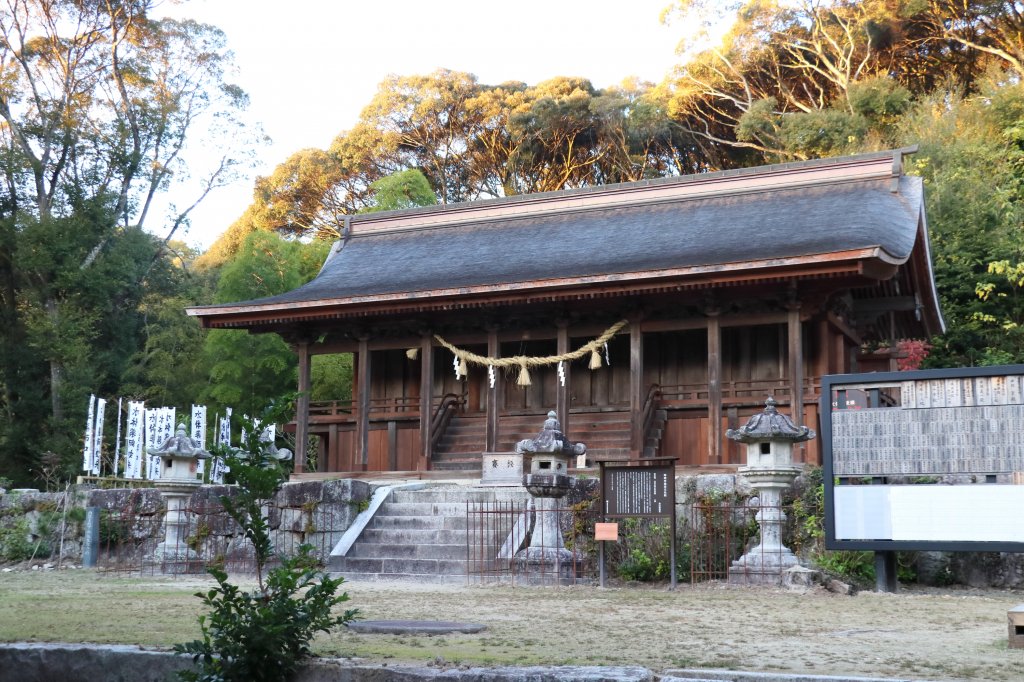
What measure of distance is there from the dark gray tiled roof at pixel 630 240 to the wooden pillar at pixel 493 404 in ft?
4.01

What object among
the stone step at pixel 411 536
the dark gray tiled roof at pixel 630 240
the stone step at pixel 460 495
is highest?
the dark gray tiled roof at pixel 630 240

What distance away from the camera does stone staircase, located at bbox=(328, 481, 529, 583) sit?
47.9ft

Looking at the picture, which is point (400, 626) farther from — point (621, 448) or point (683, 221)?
point (683, 221)

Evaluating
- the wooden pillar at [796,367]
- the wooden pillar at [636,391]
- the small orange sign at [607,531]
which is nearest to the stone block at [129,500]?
the wooden pillar at [636,391]

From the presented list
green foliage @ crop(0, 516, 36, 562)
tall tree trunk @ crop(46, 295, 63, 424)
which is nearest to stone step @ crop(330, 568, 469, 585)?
green foliage @ crop(0, 516, 36, 562)

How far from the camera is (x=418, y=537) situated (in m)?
15.7

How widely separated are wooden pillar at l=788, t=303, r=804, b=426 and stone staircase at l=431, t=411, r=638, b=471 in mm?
2832

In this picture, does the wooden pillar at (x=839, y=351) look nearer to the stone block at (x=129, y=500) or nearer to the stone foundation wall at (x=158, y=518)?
the stone foundation wall at (x=158, y=518)

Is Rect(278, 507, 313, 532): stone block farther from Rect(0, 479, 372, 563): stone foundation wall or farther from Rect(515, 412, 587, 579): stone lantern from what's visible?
Rect(515, 412, 587, 579): stone lantern

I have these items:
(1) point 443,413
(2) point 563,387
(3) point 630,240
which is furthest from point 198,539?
(3) point 630,240

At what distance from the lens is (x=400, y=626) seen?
8156mm

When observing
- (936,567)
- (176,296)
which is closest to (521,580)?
(936,567)

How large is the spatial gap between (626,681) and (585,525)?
341 inches

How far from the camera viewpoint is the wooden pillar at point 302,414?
21500 millimetres
